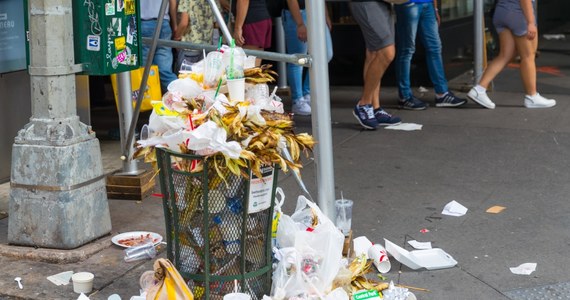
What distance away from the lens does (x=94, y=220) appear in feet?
16.8

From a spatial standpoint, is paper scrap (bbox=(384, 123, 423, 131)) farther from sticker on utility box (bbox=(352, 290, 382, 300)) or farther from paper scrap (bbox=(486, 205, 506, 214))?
sticker on utility box (bbox=(352, 290, 382, 300))

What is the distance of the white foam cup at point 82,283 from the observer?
4508 mm

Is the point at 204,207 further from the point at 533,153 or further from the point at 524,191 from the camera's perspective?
→ the point at 533,153

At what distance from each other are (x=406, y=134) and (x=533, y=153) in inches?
45.1

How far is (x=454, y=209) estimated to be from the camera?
5770 millimetres

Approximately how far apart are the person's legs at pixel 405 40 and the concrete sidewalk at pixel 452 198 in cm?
28

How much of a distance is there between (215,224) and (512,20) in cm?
528

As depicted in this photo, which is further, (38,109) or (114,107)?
(114,107)

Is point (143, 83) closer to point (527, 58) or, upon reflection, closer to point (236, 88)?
point (236, 88)

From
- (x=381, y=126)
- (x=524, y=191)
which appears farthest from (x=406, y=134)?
(x=524, y=191)

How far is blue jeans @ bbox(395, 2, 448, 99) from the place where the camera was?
8.57m

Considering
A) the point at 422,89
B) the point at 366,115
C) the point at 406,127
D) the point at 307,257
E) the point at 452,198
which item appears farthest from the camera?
the point at 422,89

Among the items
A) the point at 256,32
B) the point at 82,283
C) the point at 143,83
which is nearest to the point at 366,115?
the point at 256,32

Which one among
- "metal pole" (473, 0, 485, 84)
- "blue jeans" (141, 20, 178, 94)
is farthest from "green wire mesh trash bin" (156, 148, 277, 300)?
"metal pole" (473, 0, 485, 84)
